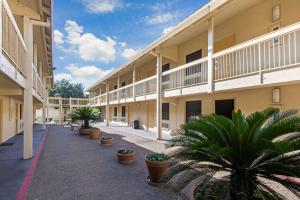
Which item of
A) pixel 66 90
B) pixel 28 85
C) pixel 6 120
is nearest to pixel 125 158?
pixel 28 85

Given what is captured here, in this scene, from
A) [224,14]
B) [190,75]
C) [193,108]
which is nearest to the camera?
[224,14]

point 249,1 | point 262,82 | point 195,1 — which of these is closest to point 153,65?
point 195,1

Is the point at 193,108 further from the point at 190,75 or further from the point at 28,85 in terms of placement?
the point at 28,85

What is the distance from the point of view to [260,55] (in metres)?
7.41

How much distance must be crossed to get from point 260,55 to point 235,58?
1.51 metres

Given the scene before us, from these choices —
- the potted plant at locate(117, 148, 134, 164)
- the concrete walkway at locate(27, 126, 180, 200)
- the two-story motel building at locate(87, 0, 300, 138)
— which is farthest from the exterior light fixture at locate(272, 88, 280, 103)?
the potted plant at locate(117, 148, 134, 164)

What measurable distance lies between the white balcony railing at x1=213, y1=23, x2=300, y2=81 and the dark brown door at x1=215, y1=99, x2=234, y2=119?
7.05 ft

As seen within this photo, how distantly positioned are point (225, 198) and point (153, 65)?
55.1 feet

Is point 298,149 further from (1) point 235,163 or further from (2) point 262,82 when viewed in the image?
(2) point 262,82

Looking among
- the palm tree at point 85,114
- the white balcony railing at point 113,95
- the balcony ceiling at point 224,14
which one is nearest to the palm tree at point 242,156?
the balcony ceiling at point 224,14

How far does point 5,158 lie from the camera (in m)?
9.23

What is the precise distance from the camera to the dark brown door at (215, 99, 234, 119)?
1104cm

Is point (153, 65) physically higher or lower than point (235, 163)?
higher

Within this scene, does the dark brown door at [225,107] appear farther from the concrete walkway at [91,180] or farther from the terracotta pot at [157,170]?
the terracotta pot at [157,170]
